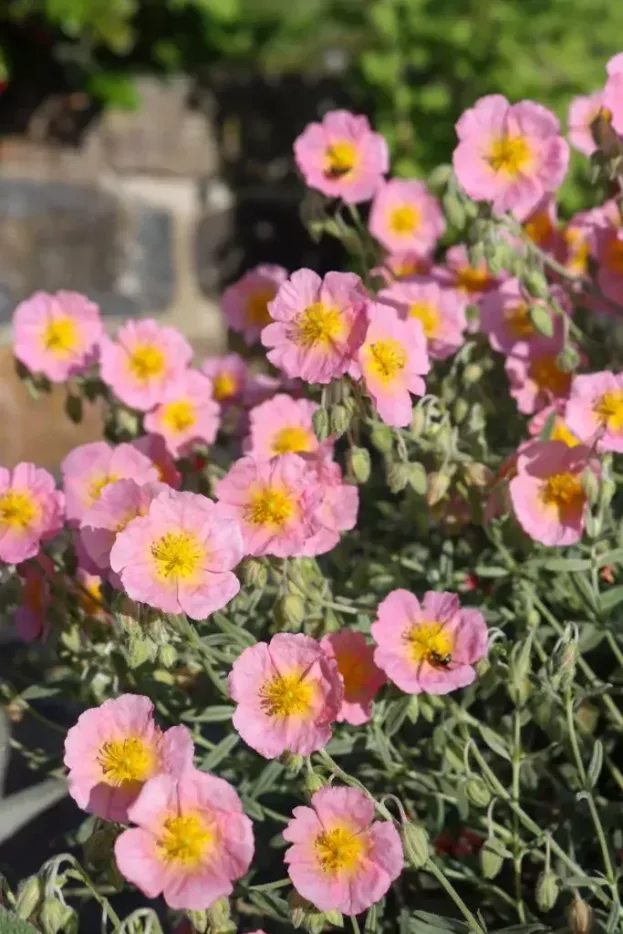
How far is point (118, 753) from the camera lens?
67 centimetres

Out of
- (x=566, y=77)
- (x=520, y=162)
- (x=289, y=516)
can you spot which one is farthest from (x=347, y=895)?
(x=566, y=77)

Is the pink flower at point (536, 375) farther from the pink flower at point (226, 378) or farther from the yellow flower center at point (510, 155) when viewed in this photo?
the pink flower at point (226, 378)

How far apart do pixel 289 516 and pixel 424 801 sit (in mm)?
289

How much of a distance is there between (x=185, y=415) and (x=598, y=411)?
1.35 feet

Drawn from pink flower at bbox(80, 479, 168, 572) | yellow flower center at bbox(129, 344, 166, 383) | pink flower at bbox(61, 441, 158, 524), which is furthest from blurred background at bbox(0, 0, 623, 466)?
pink flower at bbox(80, 479, 168, 572)

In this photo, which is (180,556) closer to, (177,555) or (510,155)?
(177,555)

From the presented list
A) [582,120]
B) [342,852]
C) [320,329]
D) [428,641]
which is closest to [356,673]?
[428,641]

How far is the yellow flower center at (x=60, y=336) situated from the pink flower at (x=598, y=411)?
527 mm

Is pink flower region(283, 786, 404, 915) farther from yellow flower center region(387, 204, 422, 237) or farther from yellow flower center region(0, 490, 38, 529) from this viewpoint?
yellow flower center region(387, 204, 422, 237)

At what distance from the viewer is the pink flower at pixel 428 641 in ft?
2.52

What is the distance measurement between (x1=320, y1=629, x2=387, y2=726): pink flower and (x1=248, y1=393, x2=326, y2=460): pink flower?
19cm

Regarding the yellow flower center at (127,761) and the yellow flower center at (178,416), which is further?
the yellow flower center at (178,416)

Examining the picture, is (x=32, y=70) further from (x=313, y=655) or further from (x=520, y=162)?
(x=313, y=655)

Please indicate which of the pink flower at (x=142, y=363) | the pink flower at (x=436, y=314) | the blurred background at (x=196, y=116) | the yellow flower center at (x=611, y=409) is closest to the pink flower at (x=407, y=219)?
the pink flower at (x=436, y=314)
